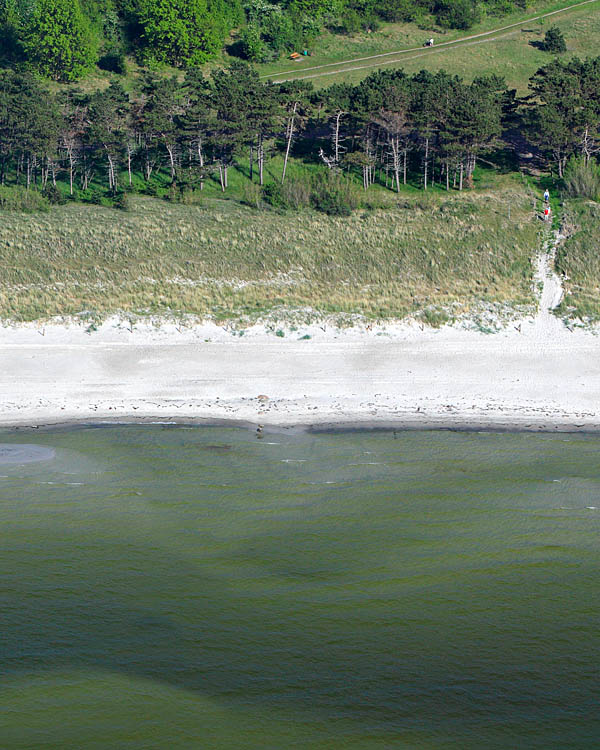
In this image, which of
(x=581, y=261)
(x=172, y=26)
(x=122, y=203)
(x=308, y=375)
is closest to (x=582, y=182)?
(x=581, y=261)

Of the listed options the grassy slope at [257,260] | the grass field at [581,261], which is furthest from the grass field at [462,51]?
the grassy slope at [257,260]

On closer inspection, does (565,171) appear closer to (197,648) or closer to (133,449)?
(133,449)

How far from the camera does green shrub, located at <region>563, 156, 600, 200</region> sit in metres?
50.4

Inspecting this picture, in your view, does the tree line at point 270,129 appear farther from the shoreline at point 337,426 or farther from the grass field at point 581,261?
the shoreline at point 337,426

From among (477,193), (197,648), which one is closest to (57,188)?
(477,193)

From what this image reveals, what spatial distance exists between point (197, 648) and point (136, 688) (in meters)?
1.67

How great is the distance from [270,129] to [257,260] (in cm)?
1696

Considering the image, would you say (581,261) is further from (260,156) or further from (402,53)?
(402,53)

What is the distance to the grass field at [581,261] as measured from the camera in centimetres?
3697

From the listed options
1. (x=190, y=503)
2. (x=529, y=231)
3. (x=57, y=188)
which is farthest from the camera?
(x=57, y=188)

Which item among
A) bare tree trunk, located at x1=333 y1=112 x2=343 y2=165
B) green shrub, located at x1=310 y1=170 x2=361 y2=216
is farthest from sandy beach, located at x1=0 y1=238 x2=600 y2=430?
bare tree trunk, located at x1=333 y1=112 x2=343 y2=165

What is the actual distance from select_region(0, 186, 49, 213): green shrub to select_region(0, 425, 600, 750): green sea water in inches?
1007

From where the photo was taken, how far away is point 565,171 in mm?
56000

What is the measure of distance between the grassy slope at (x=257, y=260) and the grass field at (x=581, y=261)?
6.42 feet
